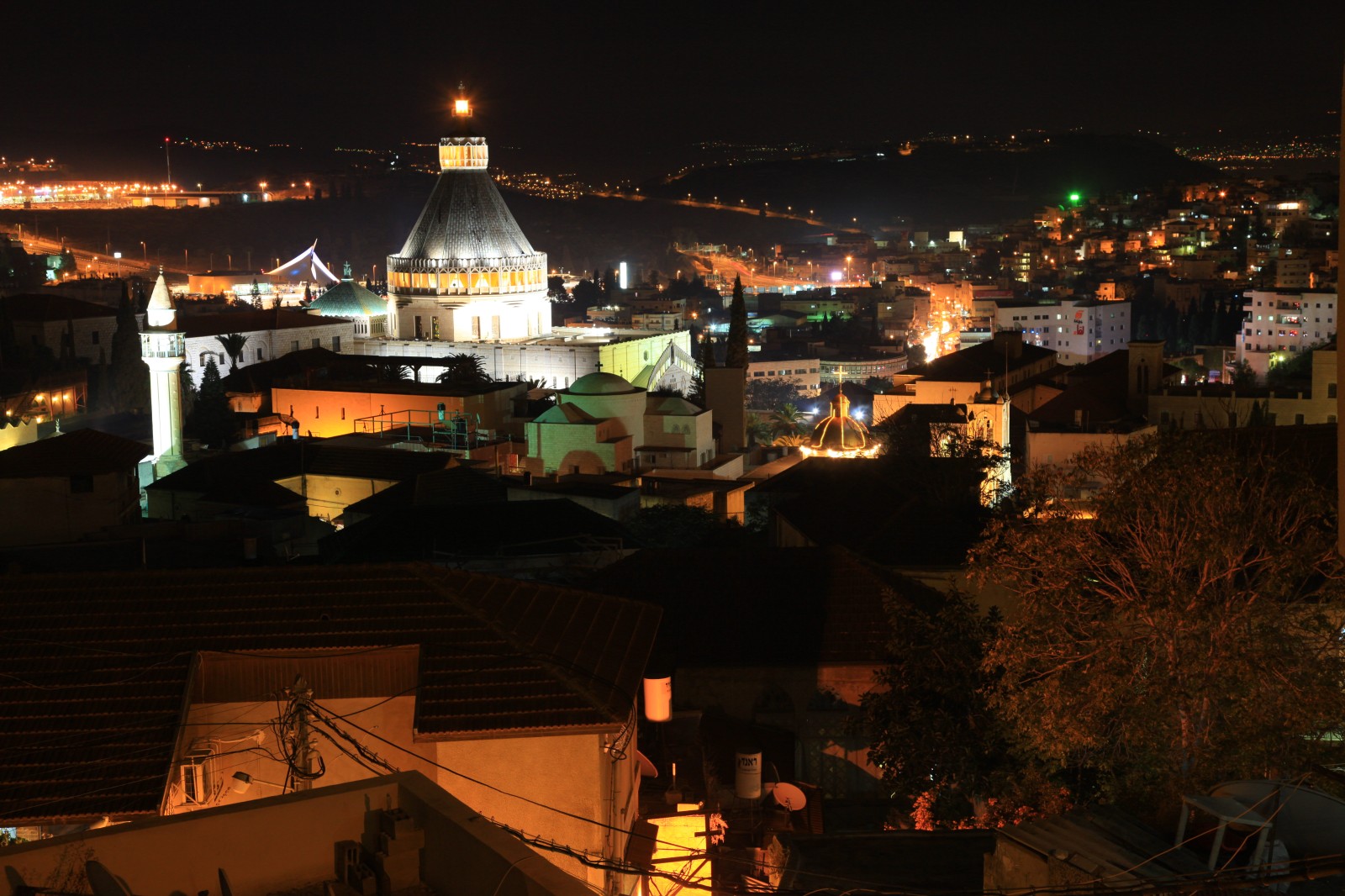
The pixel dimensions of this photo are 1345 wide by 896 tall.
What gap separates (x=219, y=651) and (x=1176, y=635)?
5.32 meters

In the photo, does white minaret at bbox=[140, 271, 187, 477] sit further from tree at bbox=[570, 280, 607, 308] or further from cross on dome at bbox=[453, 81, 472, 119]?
tree at bbox=[570, 280, 607, 308]

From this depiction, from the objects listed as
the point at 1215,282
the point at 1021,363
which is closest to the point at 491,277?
the point at 1021,363

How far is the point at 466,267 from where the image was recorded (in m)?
43.8

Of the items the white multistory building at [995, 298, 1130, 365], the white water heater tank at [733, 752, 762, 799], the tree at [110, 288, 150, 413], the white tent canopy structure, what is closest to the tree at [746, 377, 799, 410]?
the white multistory building at [995, 298, 1130, 365]

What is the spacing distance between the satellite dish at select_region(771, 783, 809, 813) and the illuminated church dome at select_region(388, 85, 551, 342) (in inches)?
1352

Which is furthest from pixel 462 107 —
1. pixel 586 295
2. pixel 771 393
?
pixel 586 295

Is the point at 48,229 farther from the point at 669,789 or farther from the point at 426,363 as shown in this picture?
the point at 669,789

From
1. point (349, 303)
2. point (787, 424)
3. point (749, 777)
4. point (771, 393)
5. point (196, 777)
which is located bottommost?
point (771, 393)

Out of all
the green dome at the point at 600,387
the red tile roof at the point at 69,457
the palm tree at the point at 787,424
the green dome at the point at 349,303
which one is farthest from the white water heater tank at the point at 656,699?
the green dome at the point at 349,303

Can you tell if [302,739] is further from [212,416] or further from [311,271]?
[311,271]

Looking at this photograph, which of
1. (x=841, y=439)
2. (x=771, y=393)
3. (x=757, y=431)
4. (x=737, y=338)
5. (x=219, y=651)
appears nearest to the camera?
(x=219, y=651)

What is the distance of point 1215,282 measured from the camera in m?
86.0

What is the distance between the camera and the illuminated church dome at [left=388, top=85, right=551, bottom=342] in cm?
4394

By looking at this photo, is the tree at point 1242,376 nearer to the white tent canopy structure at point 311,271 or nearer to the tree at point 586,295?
the tree at point 586,295
